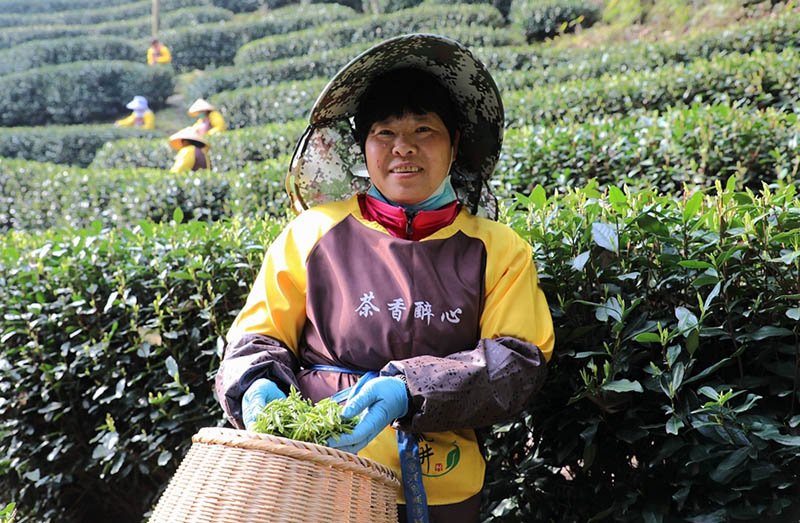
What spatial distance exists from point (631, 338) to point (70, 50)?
21.3 meters

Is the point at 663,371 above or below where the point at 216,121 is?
above

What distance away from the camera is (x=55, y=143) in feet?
49.0

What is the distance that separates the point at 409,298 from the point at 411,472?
414 millimetres

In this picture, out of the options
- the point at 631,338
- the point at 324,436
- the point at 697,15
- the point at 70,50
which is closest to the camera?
the point at 324,436

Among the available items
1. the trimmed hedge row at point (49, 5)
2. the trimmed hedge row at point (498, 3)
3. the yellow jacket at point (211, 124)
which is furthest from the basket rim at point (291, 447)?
the trimmed hedge row at point (49, 5)

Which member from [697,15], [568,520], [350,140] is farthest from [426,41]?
[697,15]

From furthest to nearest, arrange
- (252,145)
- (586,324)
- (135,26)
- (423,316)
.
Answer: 1. (135,26)
2. (252,145)
3. (586,324)
4. (423,316)

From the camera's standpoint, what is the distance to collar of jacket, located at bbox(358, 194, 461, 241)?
1.86 m

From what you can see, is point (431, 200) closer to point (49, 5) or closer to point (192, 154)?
point (192, 154)

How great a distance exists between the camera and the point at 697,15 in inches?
443

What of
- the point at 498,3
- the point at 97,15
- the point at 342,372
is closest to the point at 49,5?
the point at 97,15

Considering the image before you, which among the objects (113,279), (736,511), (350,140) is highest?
(350,140)

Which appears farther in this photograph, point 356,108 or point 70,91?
point 70,91

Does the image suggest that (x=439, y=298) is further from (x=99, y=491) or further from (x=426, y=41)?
(x=99, y=491)
